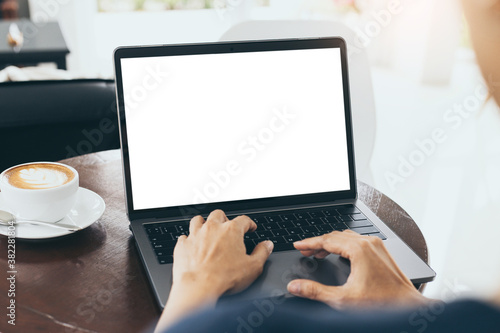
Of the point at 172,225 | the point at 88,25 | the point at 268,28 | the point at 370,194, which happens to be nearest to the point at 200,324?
the point at 172,225

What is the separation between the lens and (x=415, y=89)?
13.1 ft

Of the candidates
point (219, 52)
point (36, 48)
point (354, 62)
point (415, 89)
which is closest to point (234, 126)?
point (219, 52)

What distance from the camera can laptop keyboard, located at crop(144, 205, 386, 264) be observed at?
76 cm

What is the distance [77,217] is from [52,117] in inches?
25.5

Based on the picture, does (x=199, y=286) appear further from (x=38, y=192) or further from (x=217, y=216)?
(x=38, y=192)

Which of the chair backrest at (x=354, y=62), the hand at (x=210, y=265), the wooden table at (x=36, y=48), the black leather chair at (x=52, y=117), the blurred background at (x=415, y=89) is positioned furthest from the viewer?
the wooden table at (x=36, y=48)

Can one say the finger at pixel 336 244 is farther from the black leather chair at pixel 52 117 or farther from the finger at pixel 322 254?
the black leather chair at pixel 52 117

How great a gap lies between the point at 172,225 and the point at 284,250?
7.9 inches

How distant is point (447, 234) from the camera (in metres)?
2.09

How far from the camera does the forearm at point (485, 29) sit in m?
0.45

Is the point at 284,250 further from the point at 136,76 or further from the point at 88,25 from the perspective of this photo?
the point at 88,25

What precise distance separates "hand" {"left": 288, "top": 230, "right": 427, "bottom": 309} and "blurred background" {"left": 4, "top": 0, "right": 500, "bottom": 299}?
1157mm

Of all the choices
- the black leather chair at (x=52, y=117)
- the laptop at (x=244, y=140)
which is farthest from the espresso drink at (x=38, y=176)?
the black leather chair at (x=52, y=117)

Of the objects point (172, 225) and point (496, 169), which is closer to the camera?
point (172, 225)
